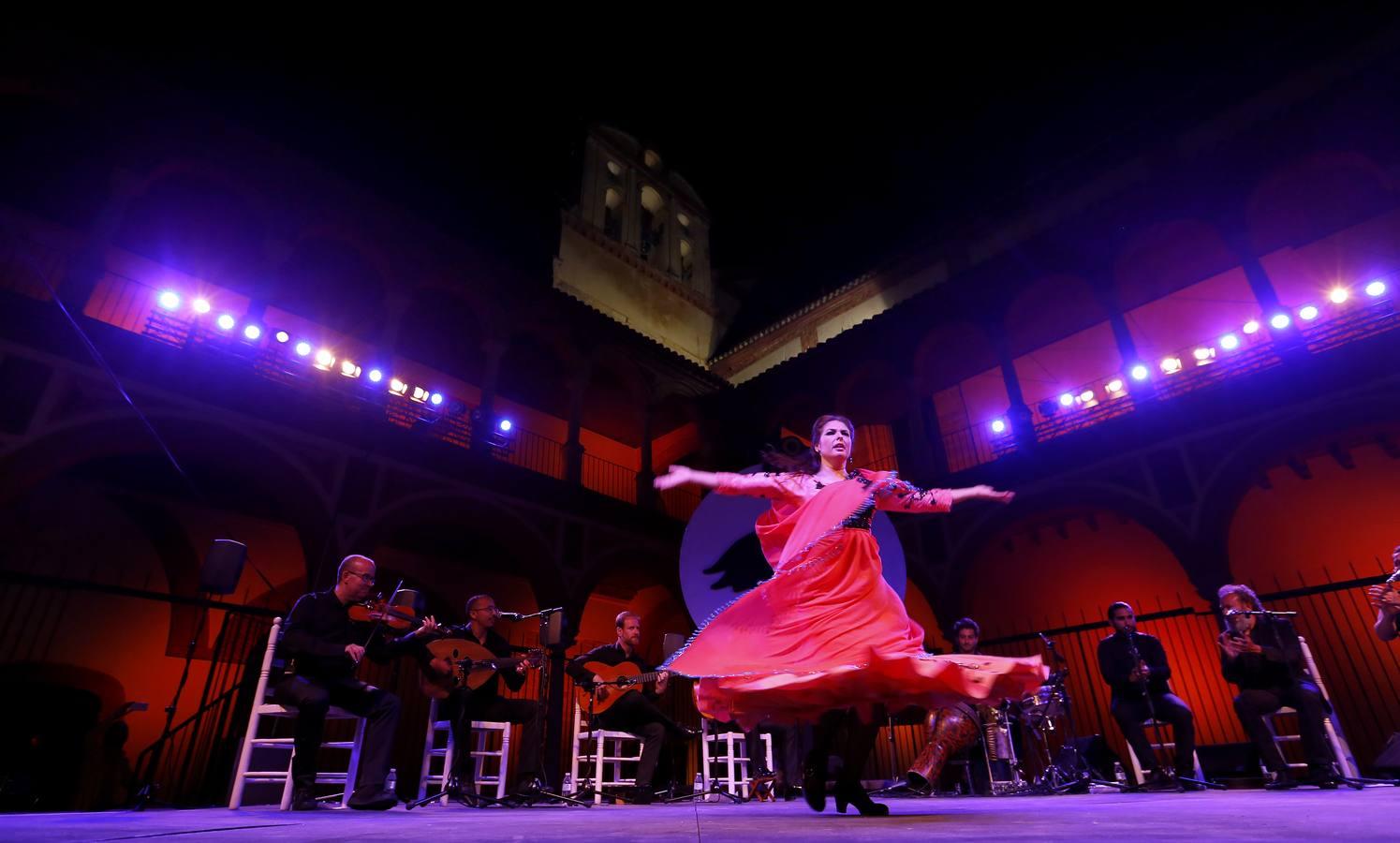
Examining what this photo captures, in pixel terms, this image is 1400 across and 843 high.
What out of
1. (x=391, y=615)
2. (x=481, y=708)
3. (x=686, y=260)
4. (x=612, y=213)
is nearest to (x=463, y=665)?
(x=481, y=708)

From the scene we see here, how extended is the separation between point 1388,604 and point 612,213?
14198 mm

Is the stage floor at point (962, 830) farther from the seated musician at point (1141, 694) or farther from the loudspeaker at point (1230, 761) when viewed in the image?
the loudspeaker at point (1230, 761)

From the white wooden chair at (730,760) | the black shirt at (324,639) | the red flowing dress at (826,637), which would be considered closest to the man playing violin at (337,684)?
the black shirt at (324,639)

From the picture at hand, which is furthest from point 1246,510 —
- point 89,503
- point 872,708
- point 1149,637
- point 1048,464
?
point 89,503

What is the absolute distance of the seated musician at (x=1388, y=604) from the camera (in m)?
3.66

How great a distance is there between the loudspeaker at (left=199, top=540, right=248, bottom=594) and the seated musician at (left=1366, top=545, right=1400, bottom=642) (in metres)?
7.16

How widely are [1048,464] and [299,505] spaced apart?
883cm

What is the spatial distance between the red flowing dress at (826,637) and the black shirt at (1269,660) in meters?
3.53

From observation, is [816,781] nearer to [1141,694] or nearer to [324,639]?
[324,639]

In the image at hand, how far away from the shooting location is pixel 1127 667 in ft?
16.1

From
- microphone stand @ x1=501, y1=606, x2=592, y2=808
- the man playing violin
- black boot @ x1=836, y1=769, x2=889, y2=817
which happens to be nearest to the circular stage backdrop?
microphone stand @ x1=501, y1=606, x2=592, y2=808

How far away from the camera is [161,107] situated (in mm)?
7848

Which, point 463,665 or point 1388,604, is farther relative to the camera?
point 463,665

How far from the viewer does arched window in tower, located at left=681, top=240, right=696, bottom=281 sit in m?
16.3
